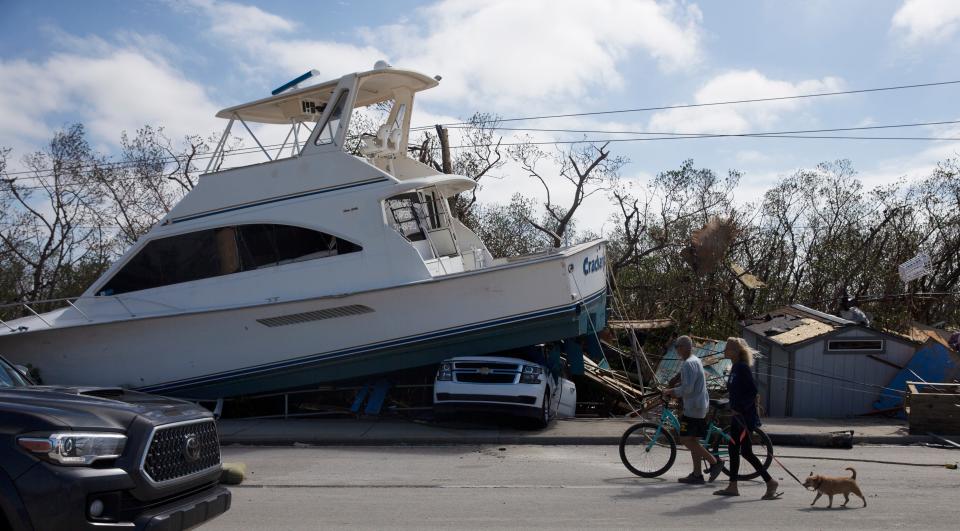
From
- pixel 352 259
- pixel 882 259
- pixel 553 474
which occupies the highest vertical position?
pixel 882 259

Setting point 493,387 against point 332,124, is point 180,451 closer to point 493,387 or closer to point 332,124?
point 493,387

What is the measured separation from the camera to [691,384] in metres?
8.34

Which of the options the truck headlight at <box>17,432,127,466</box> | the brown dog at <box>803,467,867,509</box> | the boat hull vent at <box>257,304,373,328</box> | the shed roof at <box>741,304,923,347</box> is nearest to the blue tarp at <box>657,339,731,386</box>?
the shed roof at <box>741,304,923,347</box>

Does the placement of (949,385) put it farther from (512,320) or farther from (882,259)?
(882,259)

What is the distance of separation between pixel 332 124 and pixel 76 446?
961 centimetres

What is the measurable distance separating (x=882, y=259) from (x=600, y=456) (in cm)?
1507

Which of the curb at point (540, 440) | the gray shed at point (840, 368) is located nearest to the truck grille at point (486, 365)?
the curb at point (540, 440)

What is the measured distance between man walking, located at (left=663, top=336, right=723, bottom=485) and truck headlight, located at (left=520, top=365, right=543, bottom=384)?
3.49m

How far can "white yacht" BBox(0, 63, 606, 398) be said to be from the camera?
1250cm

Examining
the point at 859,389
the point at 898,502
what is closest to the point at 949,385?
the point at 859,389

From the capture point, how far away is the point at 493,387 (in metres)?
11.6

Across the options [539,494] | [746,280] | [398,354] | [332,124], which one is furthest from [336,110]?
[746,280]

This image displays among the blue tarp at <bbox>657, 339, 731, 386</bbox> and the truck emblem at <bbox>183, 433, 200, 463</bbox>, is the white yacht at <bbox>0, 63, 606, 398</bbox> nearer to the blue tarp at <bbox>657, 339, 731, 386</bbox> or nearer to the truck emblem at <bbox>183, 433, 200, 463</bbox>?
the blue tarp at <bbox>657, 339, 731, 386</bbox>

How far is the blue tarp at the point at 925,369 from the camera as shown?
1337cm
